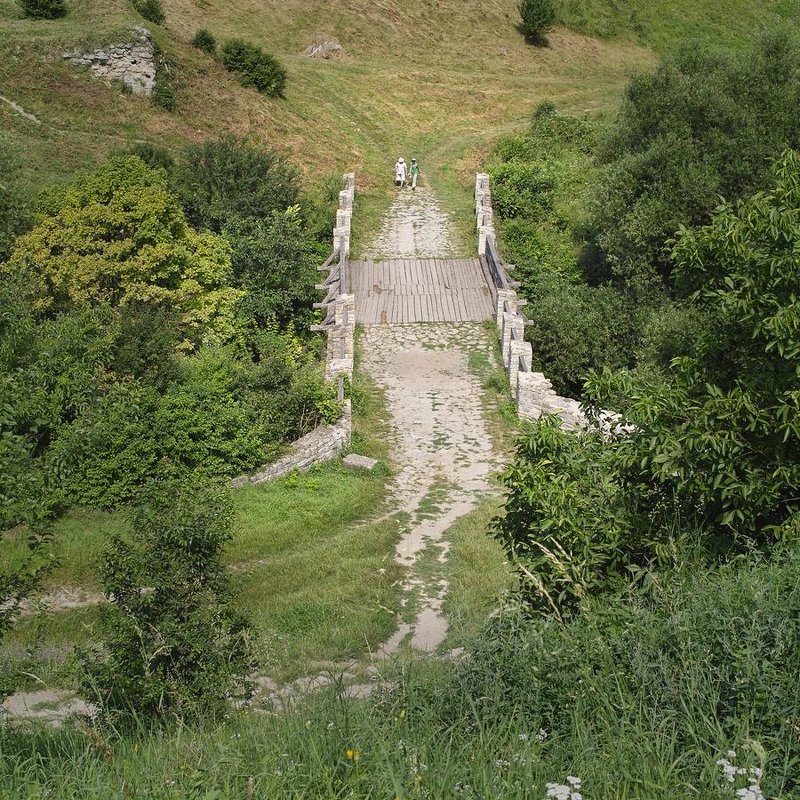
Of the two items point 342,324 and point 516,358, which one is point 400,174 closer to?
point 342,324

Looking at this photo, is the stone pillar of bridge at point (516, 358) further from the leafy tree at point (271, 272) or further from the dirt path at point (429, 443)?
the leafy tree at point (271, 272)

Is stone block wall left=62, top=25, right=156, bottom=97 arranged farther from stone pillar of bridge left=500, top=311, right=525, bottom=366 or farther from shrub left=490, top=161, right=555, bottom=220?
stone pillar of bridge left=500, top=311, right=525, bottom=366

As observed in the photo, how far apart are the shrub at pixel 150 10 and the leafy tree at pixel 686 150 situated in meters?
21.7

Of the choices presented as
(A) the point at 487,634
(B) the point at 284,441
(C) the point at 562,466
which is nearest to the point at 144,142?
(B) the point at 284,441

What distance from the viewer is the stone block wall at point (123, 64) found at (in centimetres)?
3173

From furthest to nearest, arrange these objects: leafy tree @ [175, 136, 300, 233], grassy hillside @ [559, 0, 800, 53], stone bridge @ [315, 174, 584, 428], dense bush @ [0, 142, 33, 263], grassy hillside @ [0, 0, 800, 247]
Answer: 1. grassy hillside @ [559, 0, 800, 53]
2. grassy hillside @ [0, 0, 800, 247]
3. leafy tree @ [175, 136, 300, 233]
4. dense bush @ [0, 142, 33, 263]
5. stone bridge @ [315, 174, 584, 428]

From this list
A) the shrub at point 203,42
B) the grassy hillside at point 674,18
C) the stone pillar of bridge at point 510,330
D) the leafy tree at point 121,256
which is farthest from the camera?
the grassy hillside at point 674,18

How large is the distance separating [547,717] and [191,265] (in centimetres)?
1704

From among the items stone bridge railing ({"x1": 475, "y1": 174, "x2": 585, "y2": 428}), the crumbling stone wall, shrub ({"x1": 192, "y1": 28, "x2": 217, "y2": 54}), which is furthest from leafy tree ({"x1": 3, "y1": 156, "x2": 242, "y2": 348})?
shrub ({"x1": 192, "y1": 28, "x2": 217, "y2": 54})

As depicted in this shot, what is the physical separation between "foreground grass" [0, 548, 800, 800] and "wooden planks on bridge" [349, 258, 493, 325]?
53.1 feet

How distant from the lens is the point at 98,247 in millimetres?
19172

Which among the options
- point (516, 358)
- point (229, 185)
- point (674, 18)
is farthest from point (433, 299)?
point (674, 18)

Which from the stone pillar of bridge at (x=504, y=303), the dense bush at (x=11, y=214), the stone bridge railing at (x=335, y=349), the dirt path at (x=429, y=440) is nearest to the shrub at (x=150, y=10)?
the stone bridge railing at (x=335, y=349)

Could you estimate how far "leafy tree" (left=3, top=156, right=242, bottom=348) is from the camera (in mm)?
18984
